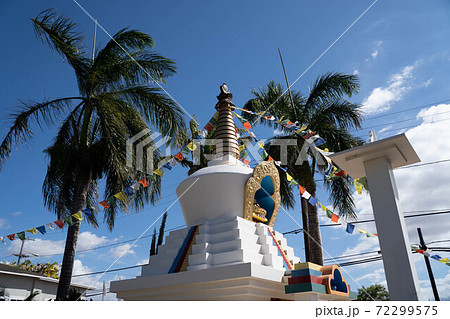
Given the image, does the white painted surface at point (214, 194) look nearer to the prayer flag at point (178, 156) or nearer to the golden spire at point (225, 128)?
the golden spire at point (225, 128)

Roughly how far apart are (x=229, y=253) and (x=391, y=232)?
2897 millimetres

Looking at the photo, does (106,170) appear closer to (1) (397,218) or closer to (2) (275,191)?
(2) (275,191)

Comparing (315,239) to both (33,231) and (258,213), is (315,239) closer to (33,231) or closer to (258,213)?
(258,213)

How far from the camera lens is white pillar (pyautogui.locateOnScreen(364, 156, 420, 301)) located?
405cm

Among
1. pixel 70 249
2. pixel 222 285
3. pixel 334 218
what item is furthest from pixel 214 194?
pixel 70 249

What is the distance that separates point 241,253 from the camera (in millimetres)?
6145

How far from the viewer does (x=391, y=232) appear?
14.3 feet

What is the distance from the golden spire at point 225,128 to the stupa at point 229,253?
0.10ft

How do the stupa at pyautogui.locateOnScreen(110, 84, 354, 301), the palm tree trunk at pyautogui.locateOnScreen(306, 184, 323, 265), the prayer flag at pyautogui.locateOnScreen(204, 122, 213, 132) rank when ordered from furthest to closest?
1. the palm tree trunk at pyautogui.locateOnScreen(306, 184, 323, 265)
2. the prayer flag at pyautogui.locateOnScreen(204, 122, 213, 132)
3. the stupa at pyautogui.locateOnScreen(110, 84, 354, 301)

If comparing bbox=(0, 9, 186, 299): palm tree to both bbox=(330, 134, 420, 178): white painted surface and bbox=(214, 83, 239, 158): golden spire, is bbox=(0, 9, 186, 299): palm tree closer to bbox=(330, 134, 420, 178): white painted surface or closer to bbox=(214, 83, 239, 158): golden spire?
bbox=(214, 83, 239, 158): golden spire

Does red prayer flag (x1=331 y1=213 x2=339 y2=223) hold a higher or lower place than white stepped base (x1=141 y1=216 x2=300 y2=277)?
higher

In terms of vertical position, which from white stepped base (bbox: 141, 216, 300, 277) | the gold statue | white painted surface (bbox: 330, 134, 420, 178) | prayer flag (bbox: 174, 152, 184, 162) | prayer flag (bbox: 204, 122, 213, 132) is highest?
prayer flag (bbox: 204, 122, 213, 132)

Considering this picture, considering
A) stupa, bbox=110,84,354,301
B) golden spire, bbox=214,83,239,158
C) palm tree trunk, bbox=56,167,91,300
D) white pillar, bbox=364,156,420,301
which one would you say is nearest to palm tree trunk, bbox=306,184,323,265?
stupa, bbox=110,84,354,301

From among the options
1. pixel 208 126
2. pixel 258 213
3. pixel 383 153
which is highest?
pixel 208 126
